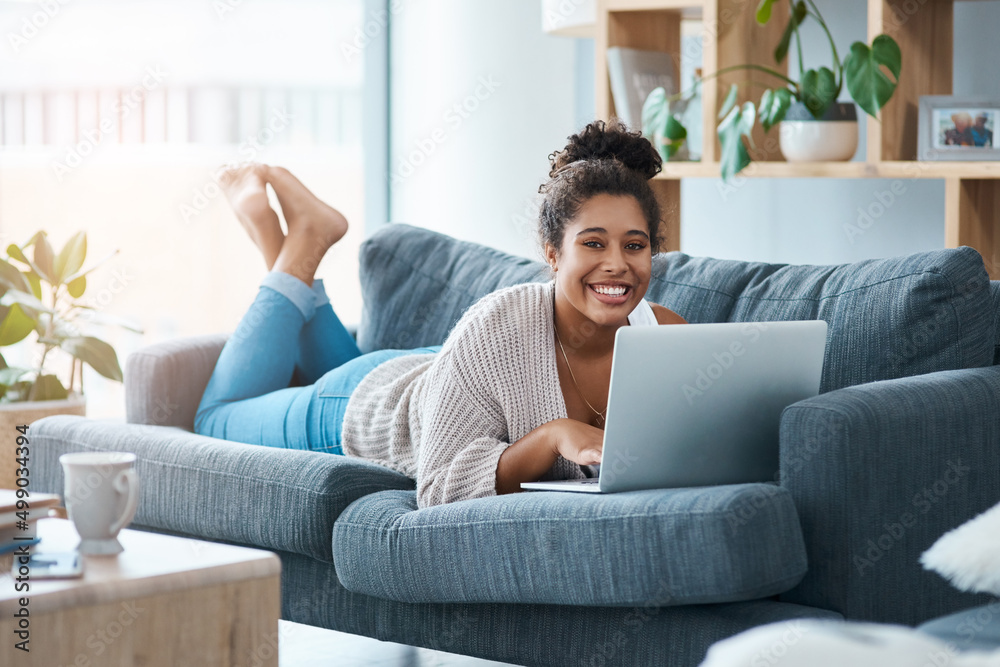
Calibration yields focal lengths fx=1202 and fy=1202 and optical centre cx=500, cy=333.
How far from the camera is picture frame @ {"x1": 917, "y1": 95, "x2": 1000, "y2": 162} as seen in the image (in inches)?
109

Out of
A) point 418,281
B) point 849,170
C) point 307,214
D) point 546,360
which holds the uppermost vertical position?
point 849,170

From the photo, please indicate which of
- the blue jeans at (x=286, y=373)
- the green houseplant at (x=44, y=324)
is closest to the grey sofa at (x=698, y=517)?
the blue jeans at (x=286, y=373)

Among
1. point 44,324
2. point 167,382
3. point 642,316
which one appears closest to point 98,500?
point 642,316

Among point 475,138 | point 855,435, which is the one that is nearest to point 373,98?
point 475,138

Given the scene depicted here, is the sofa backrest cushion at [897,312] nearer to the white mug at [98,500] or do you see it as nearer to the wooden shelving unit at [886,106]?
the wooden shelving unit at [886,106]

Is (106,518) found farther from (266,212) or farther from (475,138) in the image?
(475,138)

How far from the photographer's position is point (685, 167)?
3.27 meters

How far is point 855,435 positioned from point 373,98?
3295 mm

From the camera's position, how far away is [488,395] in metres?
1.99

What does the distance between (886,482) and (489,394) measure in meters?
0.64

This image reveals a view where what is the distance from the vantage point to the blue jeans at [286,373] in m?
2.50

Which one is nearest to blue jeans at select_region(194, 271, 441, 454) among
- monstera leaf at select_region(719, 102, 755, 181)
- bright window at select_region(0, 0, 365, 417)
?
monstera leaf at select_region(719, 102, 755, 181)

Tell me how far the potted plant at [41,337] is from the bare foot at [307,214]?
1.64 ft

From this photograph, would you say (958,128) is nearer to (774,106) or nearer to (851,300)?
(774,106)
